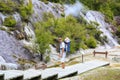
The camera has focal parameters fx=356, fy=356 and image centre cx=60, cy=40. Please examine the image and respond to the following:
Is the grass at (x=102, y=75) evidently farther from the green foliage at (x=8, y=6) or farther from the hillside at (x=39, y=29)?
the green foliage at (x=8, y=6)

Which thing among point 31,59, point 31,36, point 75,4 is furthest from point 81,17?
point 31,59

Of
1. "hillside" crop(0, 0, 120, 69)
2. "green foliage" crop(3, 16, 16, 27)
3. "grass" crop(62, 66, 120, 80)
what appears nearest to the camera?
"grass" crop(62, 66, 120, 80)

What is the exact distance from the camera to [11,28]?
1650 inches

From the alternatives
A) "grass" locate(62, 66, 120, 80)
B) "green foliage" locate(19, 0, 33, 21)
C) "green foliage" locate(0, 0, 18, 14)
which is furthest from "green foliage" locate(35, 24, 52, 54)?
"grass" locate(62, 66, 120, 80)

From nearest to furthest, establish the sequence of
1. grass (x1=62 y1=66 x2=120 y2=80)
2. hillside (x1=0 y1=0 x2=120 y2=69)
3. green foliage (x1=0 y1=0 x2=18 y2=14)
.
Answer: grass (x1=62 y1=66 x2=120 y2=80)
hillside (x1=0 y1=0 x2=120 y2=69)
green foliage (x1=0 y1=0 x2=18 y2=14)

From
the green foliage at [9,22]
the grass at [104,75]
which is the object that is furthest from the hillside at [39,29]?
the grass at [104,75]

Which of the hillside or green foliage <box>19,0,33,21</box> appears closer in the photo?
the hillside

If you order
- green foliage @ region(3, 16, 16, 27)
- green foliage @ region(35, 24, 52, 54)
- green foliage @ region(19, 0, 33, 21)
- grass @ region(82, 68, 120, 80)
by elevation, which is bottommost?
green foliage @ region(35, 24, 52, 54)

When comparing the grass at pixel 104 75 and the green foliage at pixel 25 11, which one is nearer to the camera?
the grass at pixel 104 75

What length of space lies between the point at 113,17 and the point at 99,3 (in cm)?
461

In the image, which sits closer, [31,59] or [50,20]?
[31,59]

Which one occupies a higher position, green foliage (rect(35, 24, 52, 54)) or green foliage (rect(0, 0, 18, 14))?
green foliage (rect(0, 0, 18, 14))

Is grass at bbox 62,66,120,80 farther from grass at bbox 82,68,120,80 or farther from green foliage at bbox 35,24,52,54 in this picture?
green foliage at bbox 35,24,52,54

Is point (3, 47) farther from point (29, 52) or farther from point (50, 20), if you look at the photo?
point (50, 20)
